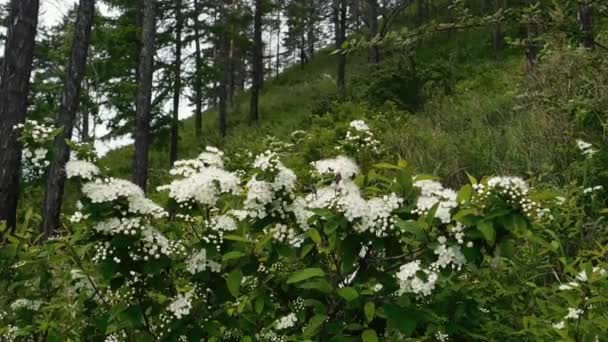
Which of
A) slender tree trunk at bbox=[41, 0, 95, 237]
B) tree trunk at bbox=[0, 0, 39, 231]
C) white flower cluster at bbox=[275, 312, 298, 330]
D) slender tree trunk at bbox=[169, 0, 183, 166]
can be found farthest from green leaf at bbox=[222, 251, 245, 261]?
slender tree trunk at bbox=[169, 0, 183, 166]

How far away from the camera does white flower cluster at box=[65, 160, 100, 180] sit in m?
2.50

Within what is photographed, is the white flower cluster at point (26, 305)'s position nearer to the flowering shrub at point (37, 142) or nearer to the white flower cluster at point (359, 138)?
the flowering shrub at point (37, 142)

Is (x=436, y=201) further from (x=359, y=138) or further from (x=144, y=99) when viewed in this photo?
(x=144, y=99)

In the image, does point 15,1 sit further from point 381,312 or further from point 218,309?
point 381,312

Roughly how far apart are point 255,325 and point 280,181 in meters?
0.77

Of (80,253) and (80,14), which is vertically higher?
(80,14)

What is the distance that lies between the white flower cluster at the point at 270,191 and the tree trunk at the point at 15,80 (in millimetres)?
6801

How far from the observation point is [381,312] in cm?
237

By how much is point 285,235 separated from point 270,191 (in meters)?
0.23

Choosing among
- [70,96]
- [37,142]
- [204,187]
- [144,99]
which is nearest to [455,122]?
[204,187]

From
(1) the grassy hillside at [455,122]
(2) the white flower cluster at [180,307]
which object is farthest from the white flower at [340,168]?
(1) the grassy hillside at [455,122]

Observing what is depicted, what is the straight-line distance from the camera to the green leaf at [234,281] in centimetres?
241

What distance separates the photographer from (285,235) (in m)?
2.53

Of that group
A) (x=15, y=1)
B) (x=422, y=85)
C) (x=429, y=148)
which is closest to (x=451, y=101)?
(x=422, y=85)
